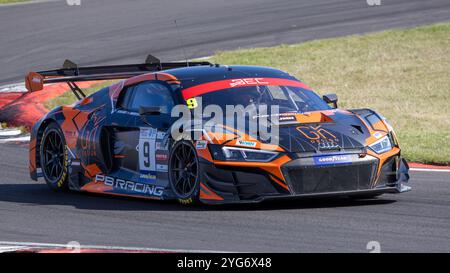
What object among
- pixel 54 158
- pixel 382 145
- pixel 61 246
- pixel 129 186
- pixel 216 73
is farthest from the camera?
pixel 54 158

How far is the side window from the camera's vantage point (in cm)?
1051

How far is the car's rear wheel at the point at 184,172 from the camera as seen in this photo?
960 centimetres

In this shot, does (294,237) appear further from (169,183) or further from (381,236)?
(169,183)

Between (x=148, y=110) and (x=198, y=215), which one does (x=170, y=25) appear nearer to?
(x=148, y=110)

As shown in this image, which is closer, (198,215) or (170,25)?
(198,215)

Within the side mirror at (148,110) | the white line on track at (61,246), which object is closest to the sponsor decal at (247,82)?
the side mirror at (148,110)

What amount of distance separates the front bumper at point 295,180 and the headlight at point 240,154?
0.09 meters

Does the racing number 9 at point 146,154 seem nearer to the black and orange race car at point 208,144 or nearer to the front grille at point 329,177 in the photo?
the black and orange race car at point 208,144

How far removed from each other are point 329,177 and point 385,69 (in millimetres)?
11253

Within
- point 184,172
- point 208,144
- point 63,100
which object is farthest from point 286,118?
point 63,100

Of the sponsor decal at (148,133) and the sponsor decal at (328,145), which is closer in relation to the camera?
the sponsor decal at (328,145)

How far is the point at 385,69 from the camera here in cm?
2028

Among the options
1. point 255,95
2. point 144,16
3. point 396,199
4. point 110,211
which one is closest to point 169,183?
point 110,211
